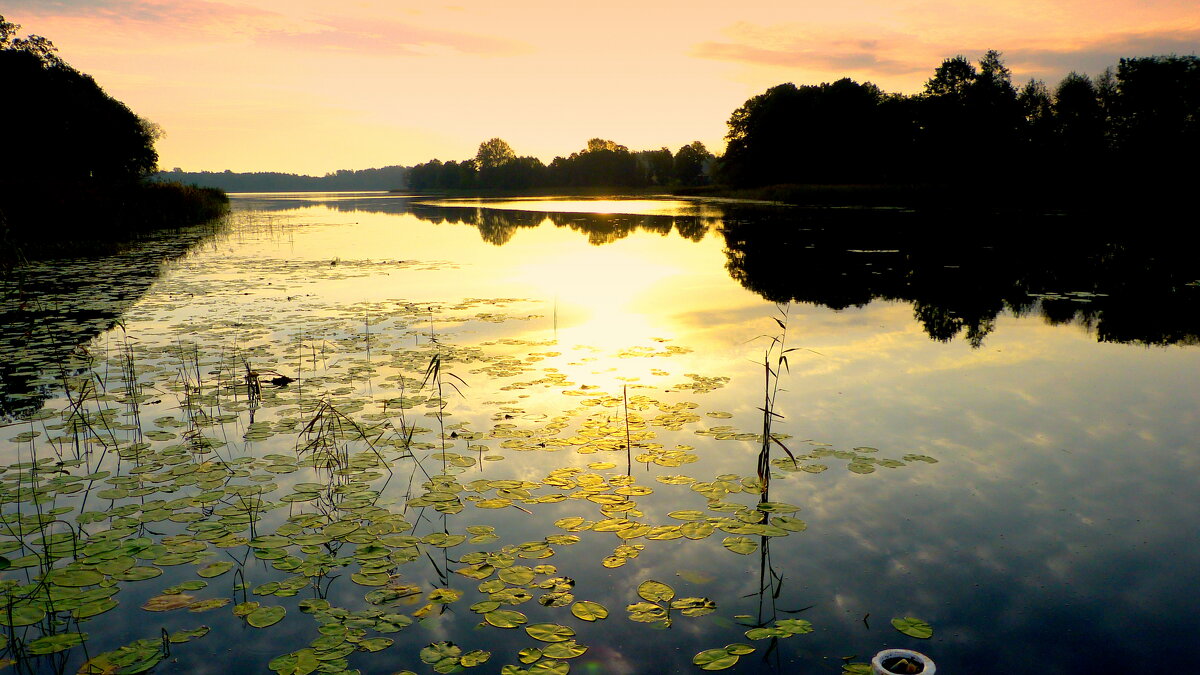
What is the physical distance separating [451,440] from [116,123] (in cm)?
8319

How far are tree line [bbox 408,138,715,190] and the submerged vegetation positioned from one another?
234 feet

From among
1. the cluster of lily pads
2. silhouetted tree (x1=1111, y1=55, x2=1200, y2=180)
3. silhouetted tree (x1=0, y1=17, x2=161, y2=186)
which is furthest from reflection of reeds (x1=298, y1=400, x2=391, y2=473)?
silhouetted tree (x1=1111, y1=55, x2=1200, y2=180)

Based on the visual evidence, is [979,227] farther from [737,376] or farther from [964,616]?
[964,616]

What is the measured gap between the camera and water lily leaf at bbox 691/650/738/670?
3.71m

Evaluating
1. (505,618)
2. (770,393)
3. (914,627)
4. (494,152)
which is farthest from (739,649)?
(494,152)

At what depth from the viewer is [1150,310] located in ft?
46.9

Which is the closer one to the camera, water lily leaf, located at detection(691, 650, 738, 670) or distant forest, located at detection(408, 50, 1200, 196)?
water lily leaf, located at detection(691, 650, 738, 670)

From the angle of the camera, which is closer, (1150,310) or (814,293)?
(1150,310)

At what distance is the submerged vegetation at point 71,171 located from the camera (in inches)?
1065

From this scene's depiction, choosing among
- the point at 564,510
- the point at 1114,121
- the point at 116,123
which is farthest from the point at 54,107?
the point at 1114,121

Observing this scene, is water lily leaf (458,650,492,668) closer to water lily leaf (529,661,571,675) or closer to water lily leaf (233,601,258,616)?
water lily leaf (529,661,571,675)

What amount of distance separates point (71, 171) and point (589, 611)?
2977 inches

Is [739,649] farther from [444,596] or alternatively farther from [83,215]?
[83,215]

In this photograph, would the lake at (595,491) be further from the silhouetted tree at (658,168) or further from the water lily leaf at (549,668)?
the silhouetted tree at (658,168)
